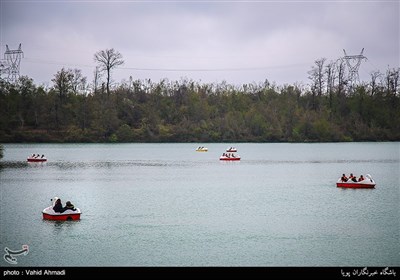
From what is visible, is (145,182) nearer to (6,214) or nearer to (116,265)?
(6,214)

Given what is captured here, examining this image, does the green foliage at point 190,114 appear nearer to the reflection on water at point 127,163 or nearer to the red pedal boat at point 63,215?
the reflection on water at point 127,163

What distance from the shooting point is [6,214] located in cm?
3503

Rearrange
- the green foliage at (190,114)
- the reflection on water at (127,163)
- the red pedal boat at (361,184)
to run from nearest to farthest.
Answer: the red pedal boat at (361,184) → the reflection on water at (127,163) → the green foliage at (190,114)

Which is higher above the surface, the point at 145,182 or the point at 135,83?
the point at 135,83

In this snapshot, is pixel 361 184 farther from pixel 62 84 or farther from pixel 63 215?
pixel 62 84

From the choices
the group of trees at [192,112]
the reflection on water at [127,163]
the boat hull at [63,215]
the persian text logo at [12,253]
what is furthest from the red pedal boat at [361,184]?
the group of trees at [192,112]

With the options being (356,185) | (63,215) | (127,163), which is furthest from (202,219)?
(127,163)

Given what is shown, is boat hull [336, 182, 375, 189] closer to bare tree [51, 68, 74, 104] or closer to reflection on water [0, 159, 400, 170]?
reflection on water [0, 159, 400, 170]

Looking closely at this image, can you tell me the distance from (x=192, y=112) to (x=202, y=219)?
10122 centimetres

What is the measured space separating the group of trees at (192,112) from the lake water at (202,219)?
60.6 metres

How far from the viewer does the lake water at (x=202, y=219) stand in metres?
25.5

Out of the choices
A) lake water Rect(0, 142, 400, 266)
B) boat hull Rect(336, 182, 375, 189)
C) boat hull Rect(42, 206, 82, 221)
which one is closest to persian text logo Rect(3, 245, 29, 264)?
lake water Rect(0, 142, 400, 266)
